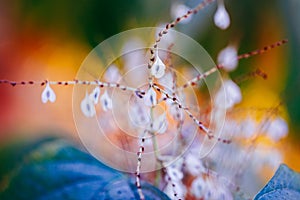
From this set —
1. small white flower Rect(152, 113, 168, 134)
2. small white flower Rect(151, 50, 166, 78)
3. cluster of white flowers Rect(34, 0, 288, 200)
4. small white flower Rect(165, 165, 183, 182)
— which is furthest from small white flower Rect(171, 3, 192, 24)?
small white flower Rect(165, 165, 183, 182)

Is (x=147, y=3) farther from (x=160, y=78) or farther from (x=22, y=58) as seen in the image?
(x=22, y=58)

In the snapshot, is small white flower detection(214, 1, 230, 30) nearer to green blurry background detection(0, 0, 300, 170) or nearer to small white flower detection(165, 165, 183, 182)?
green blurry background detection(0, 0, 300, 170)

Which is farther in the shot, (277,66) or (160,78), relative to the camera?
(277,66)

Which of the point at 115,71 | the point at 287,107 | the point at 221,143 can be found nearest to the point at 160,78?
the point at 115,71

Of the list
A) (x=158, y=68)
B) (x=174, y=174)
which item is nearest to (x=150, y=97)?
(x=158, y=68)

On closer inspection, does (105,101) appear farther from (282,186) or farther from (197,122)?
(282,186)

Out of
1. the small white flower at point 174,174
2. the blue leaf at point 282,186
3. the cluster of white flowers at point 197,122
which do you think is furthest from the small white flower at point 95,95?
the blue leaf at point 282,186

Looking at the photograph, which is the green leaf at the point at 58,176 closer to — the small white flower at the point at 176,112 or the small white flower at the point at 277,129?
the small white flower at the point at 176,112
